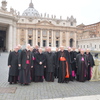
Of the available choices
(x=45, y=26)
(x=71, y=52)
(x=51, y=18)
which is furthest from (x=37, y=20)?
(x=71, y=52)

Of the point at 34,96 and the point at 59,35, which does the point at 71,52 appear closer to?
the point at 34,96

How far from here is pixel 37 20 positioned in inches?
2680

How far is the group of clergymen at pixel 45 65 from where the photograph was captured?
6.95 meters

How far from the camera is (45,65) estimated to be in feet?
25.7

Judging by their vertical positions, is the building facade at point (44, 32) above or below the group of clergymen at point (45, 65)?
above

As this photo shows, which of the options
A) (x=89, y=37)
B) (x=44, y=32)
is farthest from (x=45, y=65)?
(x=44, y=32)

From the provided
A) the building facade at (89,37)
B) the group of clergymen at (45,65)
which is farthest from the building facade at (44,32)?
Result: the group of clergymen at (45,65)

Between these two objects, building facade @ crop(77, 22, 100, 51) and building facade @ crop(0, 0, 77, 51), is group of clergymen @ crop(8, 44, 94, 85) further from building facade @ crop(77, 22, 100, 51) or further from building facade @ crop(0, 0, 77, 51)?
building facade @ crop(0, 0, 77, 51)

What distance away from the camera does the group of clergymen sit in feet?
22.8

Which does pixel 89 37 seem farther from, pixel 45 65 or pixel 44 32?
pixel 45 65

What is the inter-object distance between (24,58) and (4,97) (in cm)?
237

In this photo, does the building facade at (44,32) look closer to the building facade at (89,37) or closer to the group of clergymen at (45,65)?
the building facade at (89,37)

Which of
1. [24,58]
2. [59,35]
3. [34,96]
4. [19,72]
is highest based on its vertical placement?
A: [59,35]

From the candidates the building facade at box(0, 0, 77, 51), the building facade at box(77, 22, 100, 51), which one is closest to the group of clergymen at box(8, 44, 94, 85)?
the building facade at box(77, 22, 100, 51)
